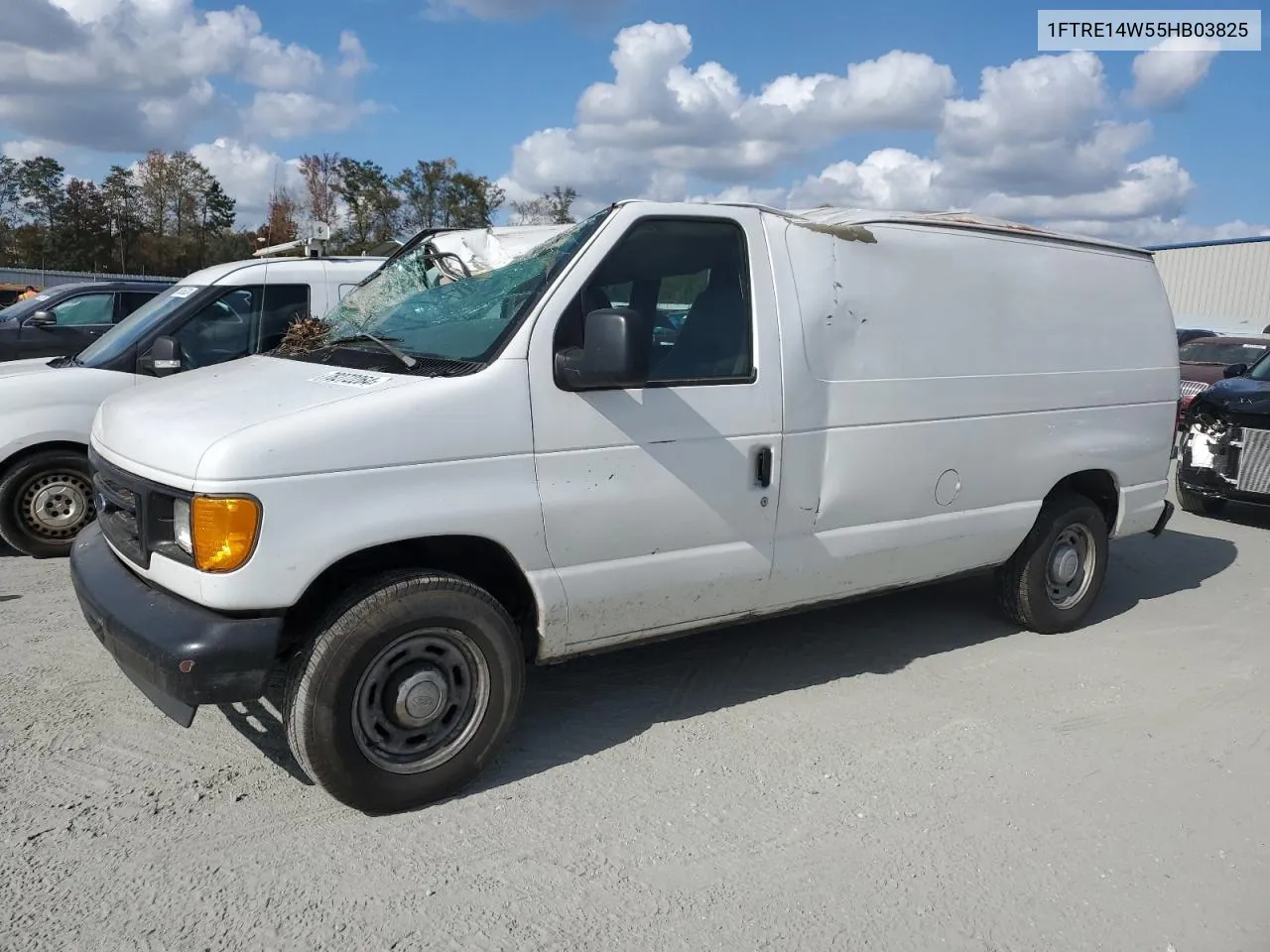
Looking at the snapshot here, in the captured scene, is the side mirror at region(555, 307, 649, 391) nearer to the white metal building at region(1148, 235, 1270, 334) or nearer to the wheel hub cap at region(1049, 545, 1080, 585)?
the wheel hub cap at region(1049, 545, 1080, 585)

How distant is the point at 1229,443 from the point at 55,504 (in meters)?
9.15

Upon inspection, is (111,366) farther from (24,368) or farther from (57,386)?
(24,368)

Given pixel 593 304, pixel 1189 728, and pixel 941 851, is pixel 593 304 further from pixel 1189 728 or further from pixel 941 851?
pixel 1189 728

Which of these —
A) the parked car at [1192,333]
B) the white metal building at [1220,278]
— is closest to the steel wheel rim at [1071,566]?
the parked car at [1192,333]

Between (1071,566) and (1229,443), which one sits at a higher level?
(1229,443)

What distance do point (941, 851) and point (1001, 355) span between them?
102 inches

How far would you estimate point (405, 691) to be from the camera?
3496mm

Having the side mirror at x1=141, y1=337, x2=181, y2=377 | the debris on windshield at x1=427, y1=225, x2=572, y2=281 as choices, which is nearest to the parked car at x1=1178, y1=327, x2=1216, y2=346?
the debris on windshield at x1=427, y1=225, x2=572, y2=281

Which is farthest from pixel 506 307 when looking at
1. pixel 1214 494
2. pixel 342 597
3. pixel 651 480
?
pixel 1214 494

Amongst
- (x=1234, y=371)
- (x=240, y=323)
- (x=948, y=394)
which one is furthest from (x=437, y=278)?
(x=1234, y=371)

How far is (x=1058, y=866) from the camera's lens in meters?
3.36

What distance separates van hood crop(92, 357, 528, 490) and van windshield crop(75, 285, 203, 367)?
134 inches

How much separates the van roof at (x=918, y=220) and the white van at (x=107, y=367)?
11.9 feet

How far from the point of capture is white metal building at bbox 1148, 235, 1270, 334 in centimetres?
3167
